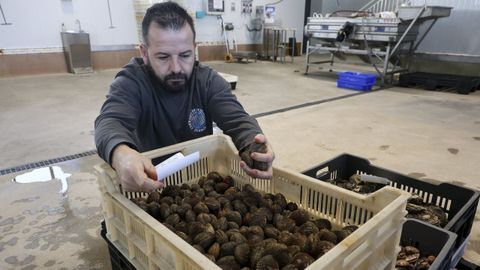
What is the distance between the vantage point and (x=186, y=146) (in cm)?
105

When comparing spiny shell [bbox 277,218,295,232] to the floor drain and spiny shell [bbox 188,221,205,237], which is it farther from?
the floor drain

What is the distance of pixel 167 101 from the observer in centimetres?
118

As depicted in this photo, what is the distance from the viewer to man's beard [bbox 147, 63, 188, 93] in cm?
109

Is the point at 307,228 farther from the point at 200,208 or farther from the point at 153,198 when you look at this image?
the point at 153,198

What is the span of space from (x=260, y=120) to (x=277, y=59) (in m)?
4.91

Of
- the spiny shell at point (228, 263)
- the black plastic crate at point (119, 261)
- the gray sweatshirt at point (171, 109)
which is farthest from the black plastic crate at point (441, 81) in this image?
the black plastic crate at point (119, 261)

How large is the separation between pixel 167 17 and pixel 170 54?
0.37ft

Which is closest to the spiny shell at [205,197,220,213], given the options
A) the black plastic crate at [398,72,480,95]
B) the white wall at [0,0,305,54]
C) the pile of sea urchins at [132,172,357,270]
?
the pile of sea urchins at [132,172,357,270]

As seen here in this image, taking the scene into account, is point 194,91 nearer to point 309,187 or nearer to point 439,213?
point 309,187

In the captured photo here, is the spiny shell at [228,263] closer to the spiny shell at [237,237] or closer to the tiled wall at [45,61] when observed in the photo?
the spiny shell at [237,237]

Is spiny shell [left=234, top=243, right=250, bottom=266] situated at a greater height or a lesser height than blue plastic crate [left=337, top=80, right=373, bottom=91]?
greater

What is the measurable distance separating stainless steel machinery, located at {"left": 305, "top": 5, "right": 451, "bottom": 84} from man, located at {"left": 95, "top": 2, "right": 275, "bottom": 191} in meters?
3.77

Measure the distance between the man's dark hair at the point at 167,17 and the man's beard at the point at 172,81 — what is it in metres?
0.12

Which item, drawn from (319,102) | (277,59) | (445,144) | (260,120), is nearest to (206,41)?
(277,59)
